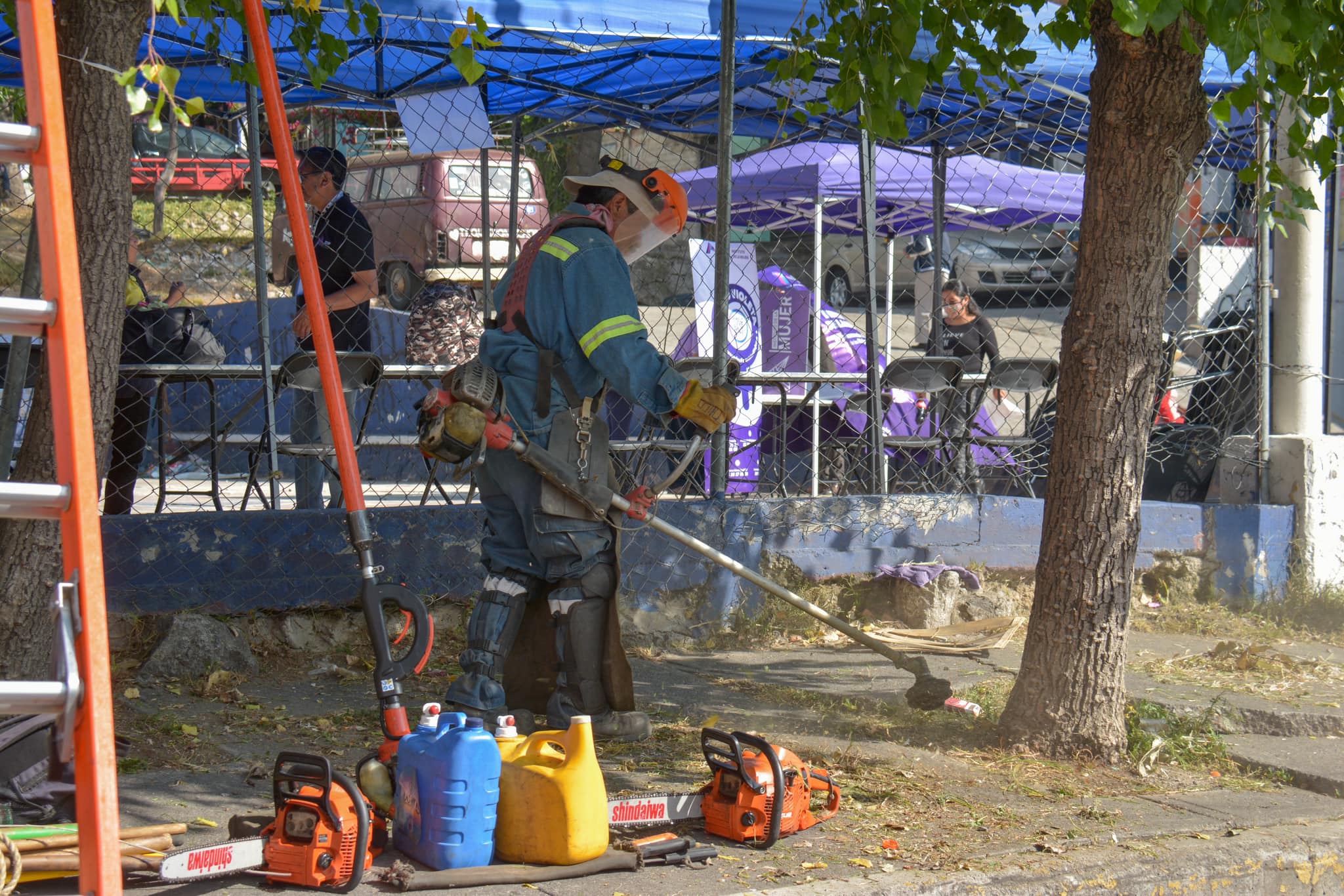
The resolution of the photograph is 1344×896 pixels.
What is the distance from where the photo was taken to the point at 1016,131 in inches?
351

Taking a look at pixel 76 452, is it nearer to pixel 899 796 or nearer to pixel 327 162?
pixel 899 796

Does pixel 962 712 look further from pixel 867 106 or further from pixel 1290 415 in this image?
pixel 1290 415

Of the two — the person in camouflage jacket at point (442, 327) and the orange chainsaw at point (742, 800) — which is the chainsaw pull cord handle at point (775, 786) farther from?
the person in camouflage jacket at point (442, 327)

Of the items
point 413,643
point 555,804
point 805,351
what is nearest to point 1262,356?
point 805,351

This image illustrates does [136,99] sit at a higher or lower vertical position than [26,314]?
higher

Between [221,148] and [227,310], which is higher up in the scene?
[221,148]

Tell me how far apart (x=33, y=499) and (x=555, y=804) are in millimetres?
1608

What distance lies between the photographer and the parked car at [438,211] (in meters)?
10.1

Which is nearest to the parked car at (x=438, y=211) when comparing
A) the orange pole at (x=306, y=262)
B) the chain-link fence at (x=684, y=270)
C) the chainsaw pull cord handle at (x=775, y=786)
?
the chain-link fence at (x=684, y=270)

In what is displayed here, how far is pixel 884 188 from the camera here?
10.8 meters

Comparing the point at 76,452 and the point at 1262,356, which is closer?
the point at 76,452

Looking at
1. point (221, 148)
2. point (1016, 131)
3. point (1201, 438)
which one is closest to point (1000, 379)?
point (1201, 438)

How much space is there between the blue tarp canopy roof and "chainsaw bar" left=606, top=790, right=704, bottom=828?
3720 millimetres

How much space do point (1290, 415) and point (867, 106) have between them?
161 inches
